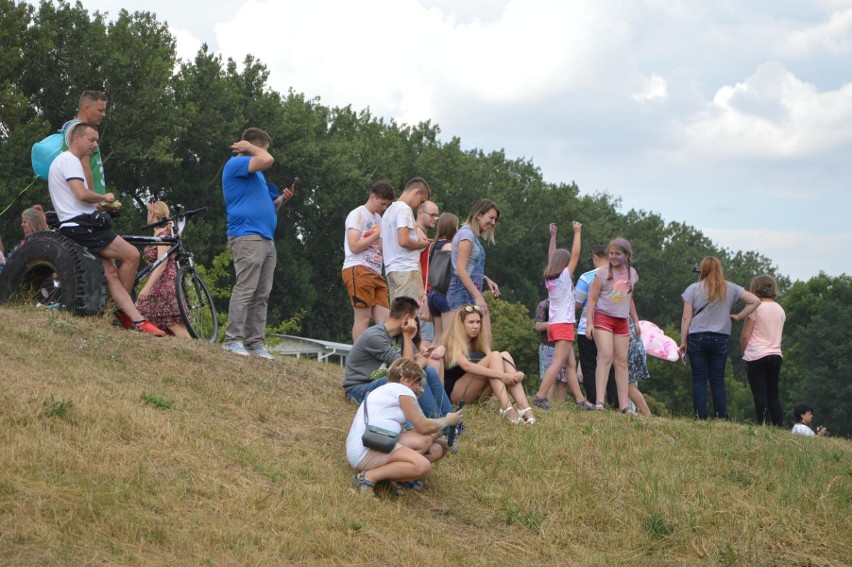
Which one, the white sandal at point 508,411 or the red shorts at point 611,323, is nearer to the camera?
the white sandal at point 508,411

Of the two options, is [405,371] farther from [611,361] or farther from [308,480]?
[611,361]

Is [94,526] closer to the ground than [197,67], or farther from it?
closer to the ground

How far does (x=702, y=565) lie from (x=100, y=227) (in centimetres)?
612

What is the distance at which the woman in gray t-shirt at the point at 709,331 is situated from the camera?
39.2 ft

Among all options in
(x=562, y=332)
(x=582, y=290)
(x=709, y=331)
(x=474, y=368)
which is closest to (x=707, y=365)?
(x=709, y=331)

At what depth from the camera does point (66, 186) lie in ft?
33.8

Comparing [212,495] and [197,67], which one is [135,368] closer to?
[212,495]

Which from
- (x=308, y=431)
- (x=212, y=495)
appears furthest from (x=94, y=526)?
(x=308, y=431)

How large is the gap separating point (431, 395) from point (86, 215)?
3728 mm

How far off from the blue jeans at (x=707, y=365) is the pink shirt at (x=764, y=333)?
19.2 inches

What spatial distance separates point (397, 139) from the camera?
54.6 m

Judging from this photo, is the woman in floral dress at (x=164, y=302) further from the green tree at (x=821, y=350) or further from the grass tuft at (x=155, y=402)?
the green tree at (x=821, y=350)

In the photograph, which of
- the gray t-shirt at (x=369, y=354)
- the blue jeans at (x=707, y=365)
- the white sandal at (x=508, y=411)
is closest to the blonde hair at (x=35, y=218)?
the gray t-shirt at (x=369, y=354)

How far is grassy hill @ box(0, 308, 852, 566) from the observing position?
659 cm
